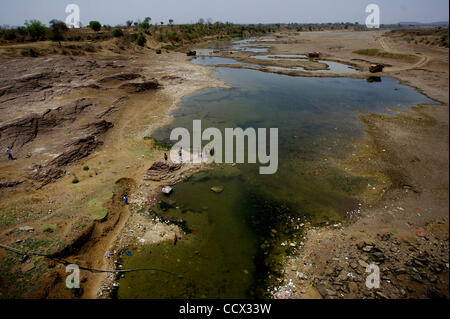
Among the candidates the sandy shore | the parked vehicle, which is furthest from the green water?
the parked vehicle

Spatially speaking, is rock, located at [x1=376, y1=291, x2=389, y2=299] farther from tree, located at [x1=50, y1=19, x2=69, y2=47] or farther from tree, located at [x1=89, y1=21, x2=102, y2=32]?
tree, located at [x1=89, y1=21, x2=102, y2=32]

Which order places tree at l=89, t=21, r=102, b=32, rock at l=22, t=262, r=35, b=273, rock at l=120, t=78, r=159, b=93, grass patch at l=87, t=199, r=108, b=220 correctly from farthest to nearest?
tree at l=89, t=21, r=102, b=32
rock at l=120, t=78, r=159, b=93
grass patch at l=87, t=199, r=108, b=220
rock at l=22, t=262, r=35, b=273

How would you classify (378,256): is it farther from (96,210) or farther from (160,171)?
(96,210)

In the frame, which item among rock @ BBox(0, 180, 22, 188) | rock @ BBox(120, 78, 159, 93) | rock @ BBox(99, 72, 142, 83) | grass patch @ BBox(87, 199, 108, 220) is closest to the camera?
grass patch @ BBox(87, 199, 108, 220)

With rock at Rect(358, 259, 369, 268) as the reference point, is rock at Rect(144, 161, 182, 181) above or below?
above

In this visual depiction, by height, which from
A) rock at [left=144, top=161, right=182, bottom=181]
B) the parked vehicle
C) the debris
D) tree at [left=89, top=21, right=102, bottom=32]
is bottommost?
the debris

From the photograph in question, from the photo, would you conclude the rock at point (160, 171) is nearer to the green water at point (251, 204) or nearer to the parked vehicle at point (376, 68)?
the green water at point (251, 204)

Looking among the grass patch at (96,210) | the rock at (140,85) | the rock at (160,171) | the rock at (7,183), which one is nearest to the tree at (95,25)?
the rock at (140,85)
